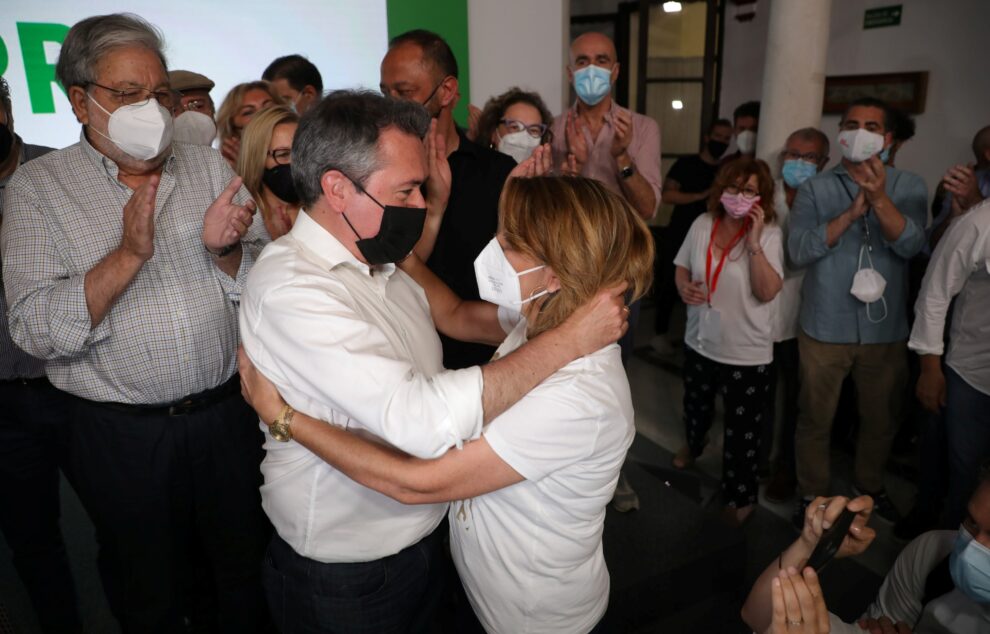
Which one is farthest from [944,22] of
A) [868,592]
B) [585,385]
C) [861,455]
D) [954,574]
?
[585,385]

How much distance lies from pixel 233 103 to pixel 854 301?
2.90 meters

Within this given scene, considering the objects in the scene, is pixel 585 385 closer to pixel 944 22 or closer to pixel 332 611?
pixel 332 611

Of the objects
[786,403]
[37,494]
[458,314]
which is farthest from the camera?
[786,403]

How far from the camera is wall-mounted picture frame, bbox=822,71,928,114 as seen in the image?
5391mm

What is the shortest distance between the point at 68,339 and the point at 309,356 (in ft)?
2.57

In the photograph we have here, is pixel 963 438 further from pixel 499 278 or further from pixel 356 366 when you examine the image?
pixel 356 366

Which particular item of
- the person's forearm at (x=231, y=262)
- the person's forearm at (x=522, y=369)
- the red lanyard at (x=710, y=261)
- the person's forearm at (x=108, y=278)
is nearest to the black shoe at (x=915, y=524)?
the red lanyard at (x=710, y=261)

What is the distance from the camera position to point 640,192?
285cm

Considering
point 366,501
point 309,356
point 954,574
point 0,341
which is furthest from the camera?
point 0,341

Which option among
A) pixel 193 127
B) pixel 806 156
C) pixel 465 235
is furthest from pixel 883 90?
pixel 193 127

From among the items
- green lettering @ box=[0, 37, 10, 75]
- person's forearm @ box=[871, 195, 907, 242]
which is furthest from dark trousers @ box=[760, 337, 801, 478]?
green lettering @ box=[0, 37, 10, 75]

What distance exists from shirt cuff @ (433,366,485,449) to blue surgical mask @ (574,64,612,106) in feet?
7.01

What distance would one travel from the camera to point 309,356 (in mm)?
1188

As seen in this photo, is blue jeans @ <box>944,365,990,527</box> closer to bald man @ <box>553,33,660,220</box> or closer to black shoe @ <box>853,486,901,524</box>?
black shoe @ <box>853,486,901,524</box>
